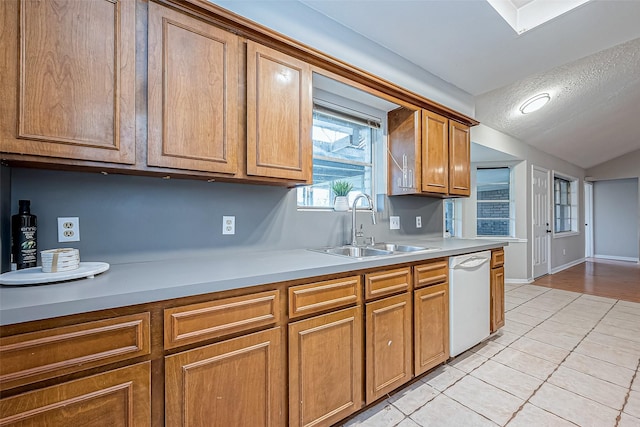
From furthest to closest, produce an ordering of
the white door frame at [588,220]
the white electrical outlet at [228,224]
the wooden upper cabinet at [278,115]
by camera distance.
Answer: the white door frame at [588,220], the white electrical outlet at [228,224], the wooden upper cabinet at [278,115]

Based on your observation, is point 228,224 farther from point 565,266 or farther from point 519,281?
point 565,266

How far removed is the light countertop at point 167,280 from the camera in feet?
2.65

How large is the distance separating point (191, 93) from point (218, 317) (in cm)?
103

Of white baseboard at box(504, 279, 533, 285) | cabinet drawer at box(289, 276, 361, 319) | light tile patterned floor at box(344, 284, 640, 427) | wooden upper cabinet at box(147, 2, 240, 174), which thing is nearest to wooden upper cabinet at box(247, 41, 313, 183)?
wooden upper cabinet at box(147, 2, 240, 174)

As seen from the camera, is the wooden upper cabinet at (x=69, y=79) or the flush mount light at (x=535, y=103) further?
the flush mount light at (x=535, y=103)

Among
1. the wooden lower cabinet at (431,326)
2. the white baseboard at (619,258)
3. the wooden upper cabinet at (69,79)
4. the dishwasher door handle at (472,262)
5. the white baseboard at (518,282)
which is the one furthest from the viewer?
the white baseboard at (619,258)

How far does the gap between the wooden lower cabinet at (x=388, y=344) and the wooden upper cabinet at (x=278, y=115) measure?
0.91 meters

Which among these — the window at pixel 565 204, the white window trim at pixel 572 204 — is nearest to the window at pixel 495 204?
the white window trim at pixel 572 204

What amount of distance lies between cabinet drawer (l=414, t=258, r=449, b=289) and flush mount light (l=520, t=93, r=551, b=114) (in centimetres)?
313

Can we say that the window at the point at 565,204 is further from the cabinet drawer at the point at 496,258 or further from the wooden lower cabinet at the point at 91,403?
the wooden lower cabinet at the point at 91,403

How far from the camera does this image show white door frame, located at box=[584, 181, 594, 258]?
734 cm

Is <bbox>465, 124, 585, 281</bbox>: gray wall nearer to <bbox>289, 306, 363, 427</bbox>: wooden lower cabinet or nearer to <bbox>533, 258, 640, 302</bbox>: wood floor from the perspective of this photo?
<bbox>533, 258, 640, 302</bbox>: wood floor

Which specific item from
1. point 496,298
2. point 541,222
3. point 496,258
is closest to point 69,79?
point 496,258

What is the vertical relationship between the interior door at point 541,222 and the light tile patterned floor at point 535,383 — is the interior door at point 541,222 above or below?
above
